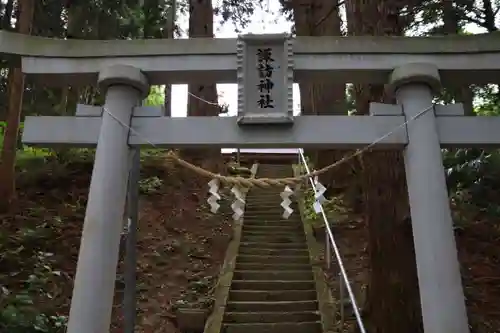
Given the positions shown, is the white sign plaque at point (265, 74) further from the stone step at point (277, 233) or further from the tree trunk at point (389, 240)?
the stone step at point (277, 233)

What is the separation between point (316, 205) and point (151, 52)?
1.74 meters

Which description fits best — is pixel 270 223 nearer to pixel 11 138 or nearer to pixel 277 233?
pixel 277 233

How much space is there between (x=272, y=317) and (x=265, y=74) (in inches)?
132

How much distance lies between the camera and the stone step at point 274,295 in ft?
21.8

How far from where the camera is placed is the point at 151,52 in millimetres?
3895

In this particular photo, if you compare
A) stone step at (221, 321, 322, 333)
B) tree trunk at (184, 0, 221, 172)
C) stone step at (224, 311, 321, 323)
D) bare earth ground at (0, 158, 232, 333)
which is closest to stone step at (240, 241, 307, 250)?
bare earth ground at (0, 158, 232, 333)

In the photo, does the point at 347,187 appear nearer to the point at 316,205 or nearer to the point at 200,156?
the point at 200,156

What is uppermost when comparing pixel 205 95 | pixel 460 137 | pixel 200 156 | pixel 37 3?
pixel 37 3

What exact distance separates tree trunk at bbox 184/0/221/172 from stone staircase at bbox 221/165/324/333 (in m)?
1.76

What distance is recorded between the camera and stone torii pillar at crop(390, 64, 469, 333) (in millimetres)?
3215

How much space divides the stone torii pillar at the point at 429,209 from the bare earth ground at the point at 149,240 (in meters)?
3.63

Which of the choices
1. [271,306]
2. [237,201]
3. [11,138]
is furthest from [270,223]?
[237,201]

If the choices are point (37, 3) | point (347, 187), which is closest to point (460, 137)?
point (347, 187)

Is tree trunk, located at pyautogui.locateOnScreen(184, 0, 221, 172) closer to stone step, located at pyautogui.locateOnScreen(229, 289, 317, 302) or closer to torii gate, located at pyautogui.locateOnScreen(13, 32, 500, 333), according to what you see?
stone step, located at pyautogui.locateOnScreen(229, 289, 317, 302)
